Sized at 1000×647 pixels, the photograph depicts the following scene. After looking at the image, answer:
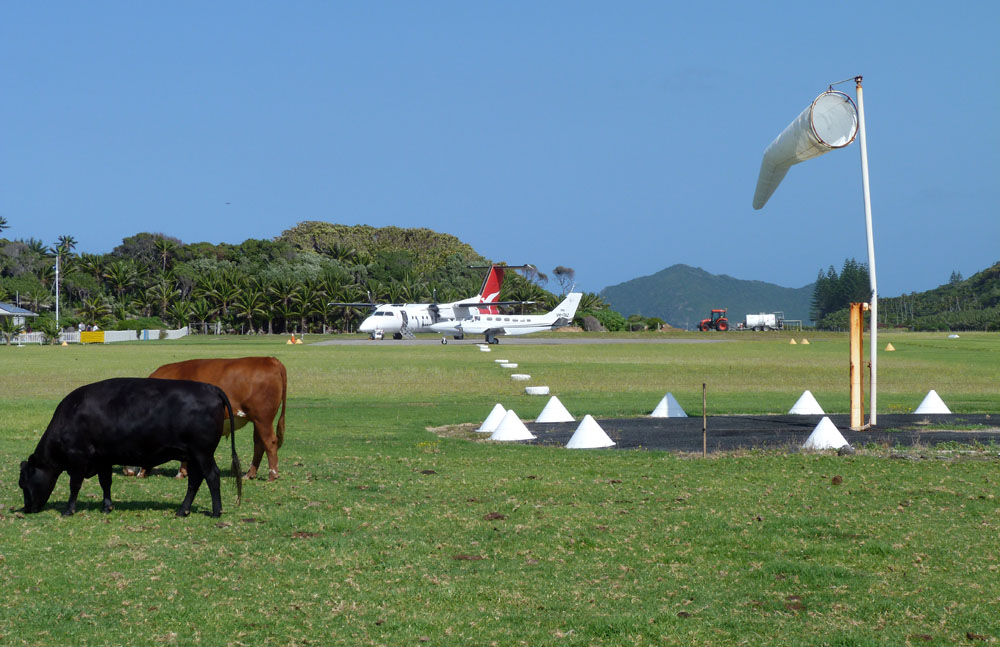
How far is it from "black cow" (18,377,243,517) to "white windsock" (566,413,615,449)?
28.4 ft

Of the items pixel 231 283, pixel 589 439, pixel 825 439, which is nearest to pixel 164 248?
pixel 231 283

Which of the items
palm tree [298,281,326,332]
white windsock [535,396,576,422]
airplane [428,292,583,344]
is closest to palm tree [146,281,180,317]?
palm tree [298,281,326,332]

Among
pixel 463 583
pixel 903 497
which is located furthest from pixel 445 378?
pixel 463 583

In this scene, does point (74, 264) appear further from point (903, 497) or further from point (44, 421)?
point (903, 497)

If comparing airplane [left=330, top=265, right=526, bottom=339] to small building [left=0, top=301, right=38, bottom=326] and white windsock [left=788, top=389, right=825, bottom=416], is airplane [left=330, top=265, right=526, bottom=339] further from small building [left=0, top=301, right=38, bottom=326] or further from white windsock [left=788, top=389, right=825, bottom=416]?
white windsock [left=788, top=389, right=825, bottom=416]

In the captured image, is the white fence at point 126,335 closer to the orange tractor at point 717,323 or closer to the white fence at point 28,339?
the white fence at point 28,339

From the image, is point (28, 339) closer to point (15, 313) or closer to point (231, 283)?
point (15, 313)

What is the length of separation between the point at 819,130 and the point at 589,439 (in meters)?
7.78

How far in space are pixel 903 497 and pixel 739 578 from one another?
15.6 ft

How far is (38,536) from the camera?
9953 mm

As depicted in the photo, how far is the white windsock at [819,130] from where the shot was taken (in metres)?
19.4

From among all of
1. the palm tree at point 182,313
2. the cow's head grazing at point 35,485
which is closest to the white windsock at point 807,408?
the cow's head grazing at point 35,485

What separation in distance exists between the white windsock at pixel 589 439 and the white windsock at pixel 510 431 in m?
1.37

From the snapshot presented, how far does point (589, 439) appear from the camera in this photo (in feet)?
60.1
